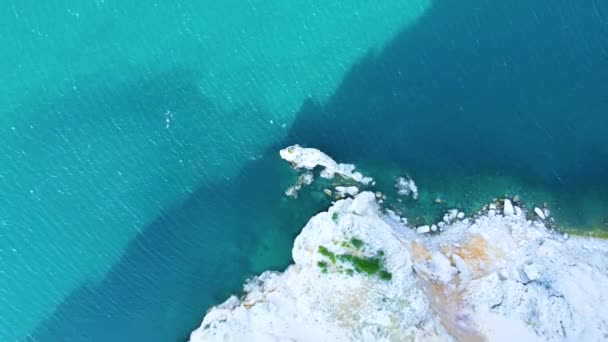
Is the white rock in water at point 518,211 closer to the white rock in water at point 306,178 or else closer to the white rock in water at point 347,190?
the white rock in water at point 347,190

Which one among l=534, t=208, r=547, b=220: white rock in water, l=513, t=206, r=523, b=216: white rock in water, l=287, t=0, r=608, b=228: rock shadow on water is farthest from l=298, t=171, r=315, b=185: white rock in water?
l=534, t=208, r=547, b=220: white rock in water

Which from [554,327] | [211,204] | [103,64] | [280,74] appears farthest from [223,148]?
[554,327]

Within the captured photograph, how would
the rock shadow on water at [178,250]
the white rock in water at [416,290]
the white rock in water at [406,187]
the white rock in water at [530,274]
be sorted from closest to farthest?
the white rock in water at [416,290]
the white rock in water at [530,274]
the rock shadow on water at [178,250]
the white rock in water at [406,187]

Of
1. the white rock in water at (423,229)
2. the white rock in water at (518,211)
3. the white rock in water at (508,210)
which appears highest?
the white rock in water at (423,229)

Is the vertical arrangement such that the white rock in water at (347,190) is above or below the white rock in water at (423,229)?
above

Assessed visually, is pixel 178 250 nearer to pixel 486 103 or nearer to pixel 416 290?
pixel 416 290

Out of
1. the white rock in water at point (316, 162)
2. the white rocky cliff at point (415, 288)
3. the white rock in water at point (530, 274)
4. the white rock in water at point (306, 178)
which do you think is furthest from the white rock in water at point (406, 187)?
the white rock in water at point (530, 274)
